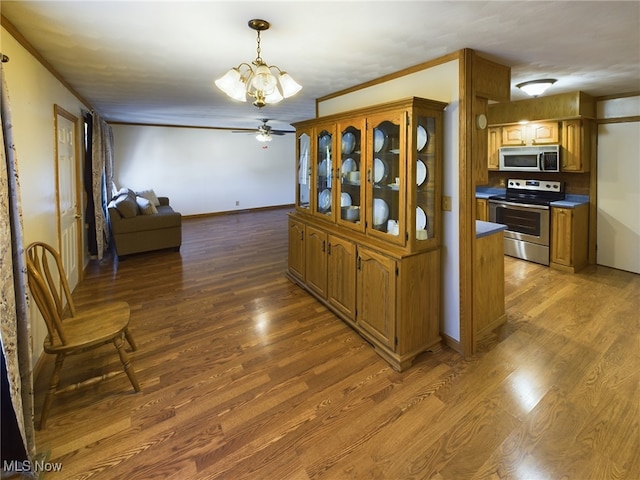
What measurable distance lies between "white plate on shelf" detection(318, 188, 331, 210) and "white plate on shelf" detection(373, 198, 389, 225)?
749 mm

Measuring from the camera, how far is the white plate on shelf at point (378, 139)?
2.82 m

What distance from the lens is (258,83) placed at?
6.59ft

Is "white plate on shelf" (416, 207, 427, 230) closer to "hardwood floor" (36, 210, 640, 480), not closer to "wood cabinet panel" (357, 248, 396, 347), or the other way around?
"wood cabinet panel" (357, 248, 396, 347)

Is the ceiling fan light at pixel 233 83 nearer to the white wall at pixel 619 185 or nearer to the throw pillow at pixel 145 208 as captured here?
the throw pillow at pixel 145 208

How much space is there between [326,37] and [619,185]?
4.42 m

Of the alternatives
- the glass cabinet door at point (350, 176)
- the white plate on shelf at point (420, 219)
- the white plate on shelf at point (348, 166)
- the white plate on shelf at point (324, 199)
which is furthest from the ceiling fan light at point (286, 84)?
the white plate on shelf at point (324, 199)

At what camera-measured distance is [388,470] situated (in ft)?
5.76

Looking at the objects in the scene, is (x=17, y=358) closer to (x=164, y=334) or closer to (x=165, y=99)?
(x=164, y=334)

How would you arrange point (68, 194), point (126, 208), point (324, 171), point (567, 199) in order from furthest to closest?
point (126, 208) → point (567, 199) → point (68, 194) → point (324, 171)

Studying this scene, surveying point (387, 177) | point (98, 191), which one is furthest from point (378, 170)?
point (98, 191)

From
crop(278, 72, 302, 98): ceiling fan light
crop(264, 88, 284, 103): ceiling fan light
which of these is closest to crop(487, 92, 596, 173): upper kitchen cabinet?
crop(278, 72, 302, 98): ceiling fan light

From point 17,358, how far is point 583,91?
5.57m

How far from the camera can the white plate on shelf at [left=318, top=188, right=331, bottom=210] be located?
362 cm

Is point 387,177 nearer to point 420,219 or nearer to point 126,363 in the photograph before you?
point 420,219
